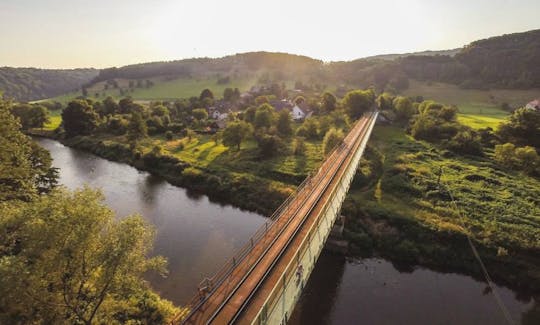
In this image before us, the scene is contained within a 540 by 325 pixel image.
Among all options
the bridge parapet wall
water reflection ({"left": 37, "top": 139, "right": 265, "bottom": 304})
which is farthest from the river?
the bridge parapet wall

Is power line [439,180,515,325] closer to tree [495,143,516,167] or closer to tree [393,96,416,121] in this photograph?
tree [495,143,516,167]

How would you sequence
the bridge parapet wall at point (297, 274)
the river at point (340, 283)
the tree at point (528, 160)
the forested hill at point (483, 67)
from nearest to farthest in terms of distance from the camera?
the bridge parapet wall at point (297, 274) → the river at point (340, 283) → the tree at point (528, 160) → the forested hill at point (483, 67)

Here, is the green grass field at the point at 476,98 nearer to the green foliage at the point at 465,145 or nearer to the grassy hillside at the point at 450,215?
the green foliage at the point at 465,145

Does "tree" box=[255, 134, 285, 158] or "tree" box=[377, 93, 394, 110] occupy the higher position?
"tree" box=[377, 93, 394, 110]

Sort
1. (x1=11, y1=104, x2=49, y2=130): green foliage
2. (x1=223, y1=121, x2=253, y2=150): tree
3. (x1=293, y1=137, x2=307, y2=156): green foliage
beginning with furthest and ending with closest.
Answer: (x1=11, y1=104, x2=49, y2=130): green foliage → (x1=223, y1=121, x2=253, y2=150): tree → (x1=293, y1=137, x2=307, y2=156): green foliage

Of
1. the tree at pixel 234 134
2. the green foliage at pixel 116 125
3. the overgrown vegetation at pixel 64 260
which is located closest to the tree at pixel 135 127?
the green foliage at pixel 116 125

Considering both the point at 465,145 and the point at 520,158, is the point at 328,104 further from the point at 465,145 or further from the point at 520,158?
the point at 520,158

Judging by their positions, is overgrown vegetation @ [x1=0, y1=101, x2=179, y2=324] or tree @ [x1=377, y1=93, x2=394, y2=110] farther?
tree @ [x1=377, y1=93, x2=394, y2=110]
